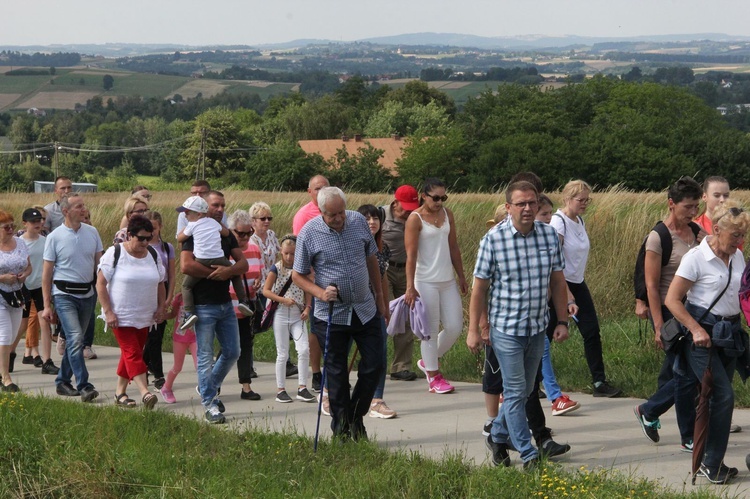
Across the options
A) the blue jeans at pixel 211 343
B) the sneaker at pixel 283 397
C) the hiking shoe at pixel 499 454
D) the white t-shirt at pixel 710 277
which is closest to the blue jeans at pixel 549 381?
the hiking shoe at pixel 499 454

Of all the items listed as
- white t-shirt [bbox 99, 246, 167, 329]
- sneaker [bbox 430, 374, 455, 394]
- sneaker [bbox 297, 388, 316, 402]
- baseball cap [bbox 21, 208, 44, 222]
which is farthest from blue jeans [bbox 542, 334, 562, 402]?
baseball cap [bbox 21, 208, 44, 222]

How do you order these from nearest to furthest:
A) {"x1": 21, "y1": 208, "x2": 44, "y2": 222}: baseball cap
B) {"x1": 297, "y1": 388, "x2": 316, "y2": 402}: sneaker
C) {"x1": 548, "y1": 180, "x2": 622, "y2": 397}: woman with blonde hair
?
{"x1": 548, "y1": 180, "x2": 622, "y2": 397}: woman with blonde hair < {"x1": 297, "y1": 388, "x2": 316, "y2": 402}: sneaker < {"x1": 21, "y1": 208, "x2": 44, "y2": 222}: baseball cap

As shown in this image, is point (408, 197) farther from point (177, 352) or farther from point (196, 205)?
point (177, 352)

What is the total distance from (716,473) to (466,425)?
2.20m

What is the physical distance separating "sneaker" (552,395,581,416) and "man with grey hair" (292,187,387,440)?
158 cm

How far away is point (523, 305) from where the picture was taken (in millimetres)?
6242

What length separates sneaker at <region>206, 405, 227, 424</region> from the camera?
8.16 metres

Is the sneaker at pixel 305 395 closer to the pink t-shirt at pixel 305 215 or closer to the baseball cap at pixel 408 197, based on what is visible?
the pink t-shirt at pixel 305 215

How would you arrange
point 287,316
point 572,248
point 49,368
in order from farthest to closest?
point 49,368
point 287,316
point 572,248

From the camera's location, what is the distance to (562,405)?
7.91 metres

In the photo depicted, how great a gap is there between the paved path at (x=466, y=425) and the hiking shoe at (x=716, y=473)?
1.9 inches

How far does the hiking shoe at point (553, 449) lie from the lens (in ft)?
22.0

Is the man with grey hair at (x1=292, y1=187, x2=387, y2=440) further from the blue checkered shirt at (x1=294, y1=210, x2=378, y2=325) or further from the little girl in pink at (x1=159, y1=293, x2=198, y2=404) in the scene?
the little girl in pink at (x1=159, y1=293, x2=198, y2=404)

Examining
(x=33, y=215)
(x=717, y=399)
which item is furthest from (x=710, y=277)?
(x=33, y=215)
